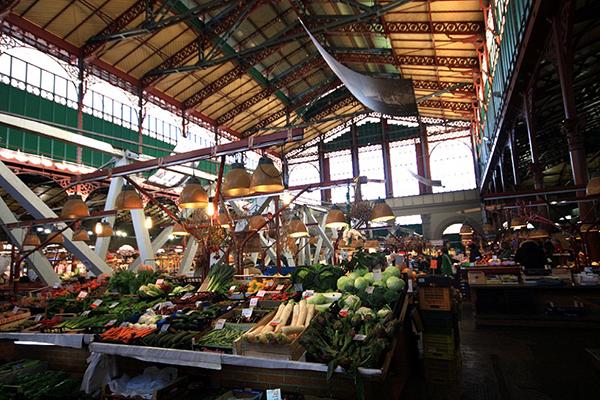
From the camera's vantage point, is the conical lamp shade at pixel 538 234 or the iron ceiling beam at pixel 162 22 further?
the iron ceiling beam at pixel 162 22

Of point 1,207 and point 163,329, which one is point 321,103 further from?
point 163,329

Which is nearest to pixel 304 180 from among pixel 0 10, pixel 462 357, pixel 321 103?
pixel 321 103

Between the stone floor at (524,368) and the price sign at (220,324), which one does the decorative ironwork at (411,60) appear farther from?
the price sign at (220,324)

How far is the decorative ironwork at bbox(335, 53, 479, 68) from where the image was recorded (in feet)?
40.8

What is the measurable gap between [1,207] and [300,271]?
6.21 metres

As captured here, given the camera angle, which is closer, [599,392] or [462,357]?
[599,392]

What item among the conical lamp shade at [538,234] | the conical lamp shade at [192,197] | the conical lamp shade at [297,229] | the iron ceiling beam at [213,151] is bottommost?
the conical lamp shade at [538,234]

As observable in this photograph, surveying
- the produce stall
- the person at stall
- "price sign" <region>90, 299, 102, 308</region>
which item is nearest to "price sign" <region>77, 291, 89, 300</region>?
the produce stall

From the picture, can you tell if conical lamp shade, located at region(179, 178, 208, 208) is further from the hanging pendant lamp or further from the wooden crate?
the hanging pendant lamp

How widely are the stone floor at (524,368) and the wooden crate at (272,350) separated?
4.85 feet

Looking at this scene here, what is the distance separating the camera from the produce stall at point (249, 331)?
2.40m

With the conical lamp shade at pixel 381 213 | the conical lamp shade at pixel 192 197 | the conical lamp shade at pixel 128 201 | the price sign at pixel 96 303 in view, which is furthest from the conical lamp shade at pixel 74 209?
the conical lamp shade at pixel 381 213

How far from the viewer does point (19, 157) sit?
8562mm

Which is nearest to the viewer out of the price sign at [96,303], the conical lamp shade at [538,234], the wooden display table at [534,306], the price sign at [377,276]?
the price sign at [377,276]
